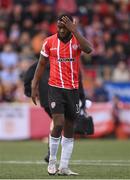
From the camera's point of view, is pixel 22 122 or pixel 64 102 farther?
pixel 22 122

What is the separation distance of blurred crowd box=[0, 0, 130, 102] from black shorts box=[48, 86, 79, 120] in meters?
10.5

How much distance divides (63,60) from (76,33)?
23.0 inches

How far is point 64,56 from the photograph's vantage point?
11.4 metres

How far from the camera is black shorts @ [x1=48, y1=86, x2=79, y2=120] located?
11.3m

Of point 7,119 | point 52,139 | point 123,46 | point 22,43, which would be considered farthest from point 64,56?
point 123,46

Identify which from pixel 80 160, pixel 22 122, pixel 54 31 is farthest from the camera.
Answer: pixel 54 31

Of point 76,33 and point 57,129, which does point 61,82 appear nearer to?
point 57,129

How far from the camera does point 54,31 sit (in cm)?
2509

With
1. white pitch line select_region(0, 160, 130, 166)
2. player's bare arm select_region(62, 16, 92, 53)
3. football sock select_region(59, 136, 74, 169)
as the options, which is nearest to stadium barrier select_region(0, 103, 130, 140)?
white pitch line select_region(0, 160, 130, 166)

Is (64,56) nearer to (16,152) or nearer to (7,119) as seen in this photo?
(16,152)

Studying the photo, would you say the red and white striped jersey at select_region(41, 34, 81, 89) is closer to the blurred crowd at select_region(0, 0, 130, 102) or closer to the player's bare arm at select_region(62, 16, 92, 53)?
the player's bare arm at select_region(62, 16, 92, 53)

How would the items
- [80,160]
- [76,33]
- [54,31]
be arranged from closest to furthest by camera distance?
[76,33] < [80,160] < [54,31]

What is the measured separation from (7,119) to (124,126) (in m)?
3.33

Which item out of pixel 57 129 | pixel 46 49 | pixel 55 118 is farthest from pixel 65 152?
pixel 46 49
